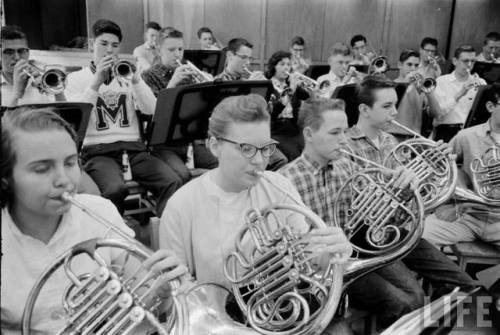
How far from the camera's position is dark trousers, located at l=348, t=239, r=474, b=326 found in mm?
2035

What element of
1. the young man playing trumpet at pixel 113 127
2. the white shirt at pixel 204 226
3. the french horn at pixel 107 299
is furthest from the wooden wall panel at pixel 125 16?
the french horn at pixel 107 299

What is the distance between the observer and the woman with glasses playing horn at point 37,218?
1.19 metres

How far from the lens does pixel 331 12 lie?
808 cm

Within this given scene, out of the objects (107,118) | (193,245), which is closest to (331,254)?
(193,245)

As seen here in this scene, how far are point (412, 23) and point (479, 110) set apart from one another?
5192 millimetres

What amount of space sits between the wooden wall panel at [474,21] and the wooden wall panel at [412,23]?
202 millimetres

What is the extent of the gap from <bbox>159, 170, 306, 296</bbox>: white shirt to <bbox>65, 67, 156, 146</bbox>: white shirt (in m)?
1.65

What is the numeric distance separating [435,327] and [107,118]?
271cm

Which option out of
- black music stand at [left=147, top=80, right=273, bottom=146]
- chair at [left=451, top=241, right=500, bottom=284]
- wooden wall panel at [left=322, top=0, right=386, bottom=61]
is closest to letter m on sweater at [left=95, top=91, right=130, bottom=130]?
black music stand at [left=147, top=80, right=273, bottom=146]

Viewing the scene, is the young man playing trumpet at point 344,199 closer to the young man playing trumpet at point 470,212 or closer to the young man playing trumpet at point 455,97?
the young man playing trumpet at point 470,212

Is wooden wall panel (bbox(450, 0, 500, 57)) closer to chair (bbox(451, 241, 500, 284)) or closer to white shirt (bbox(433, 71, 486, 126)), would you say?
white shirt (bbox(433, 71, 486, 126))

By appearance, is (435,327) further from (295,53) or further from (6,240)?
(295,53)

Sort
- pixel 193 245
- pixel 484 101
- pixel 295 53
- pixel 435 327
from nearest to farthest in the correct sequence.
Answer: pixel 435 327 < pixel 193 245 < pixel 484 101 < pixel 295 53

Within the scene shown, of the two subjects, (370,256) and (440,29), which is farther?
(440,29)
